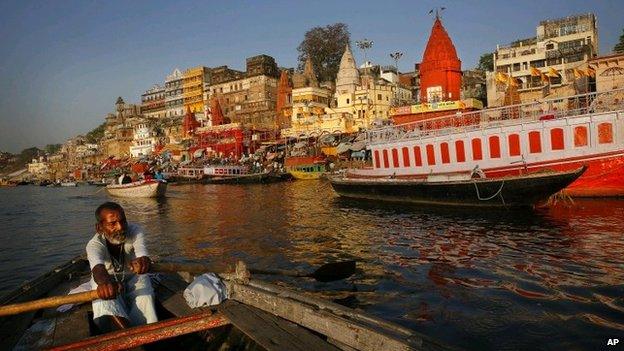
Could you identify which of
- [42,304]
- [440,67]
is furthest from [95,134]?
[42,304]

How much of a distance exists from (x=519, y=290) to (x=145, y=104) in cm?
12148

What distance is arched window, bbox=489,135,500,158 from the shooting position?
20.7 metres

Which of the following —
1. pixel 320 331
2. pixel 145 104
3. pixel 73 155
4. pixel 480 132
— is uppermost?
pixel 145 104

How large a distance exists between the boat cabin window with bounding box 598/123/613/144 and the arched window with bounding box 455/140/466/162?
5.92m

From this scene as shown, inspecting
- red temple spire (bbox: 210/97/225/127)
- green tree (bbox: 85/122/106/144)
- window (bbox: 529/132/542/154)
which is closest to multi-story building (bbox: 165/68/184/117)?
red temple spire (bbox: 210/97/225/127)

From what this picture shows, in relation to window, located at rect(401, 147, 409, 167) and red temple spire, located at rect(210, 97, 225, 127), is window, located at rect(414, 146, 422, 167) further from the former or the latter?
red temple spire, located at rect(210, 97, 225, 127)

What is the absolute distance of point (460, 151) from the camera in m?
21.7

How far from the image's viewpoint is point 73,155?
124 m

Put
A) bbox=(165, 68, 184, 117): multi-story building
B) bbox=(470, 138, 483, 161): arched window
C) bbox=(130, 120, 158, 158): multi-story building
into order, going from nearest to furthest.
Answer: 1. bbox=(470, 138, 483, 161): arched window
2. bbox=(130, 120, 158, 158): multi-story building
3. bbox=(165, 68, 184, 117): multi-story building

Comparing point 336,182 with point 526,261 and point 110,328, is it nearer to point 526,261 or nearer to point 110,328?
point 526,261

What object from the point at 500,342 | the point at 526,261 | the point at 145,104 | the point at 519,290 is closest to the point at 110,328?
the point at 500,342

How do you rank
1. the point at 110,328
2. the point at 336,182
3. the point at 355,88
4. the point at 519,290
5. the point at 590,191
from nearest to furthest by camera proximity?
the point at 110,328 → the point at 519,290 → the point at 590,191 → the point at 336,182 → the point at 355,88

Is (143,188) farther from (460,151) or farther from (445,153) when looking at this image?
(460,151)

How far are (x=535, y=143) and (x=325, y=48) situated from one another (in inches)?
2433
